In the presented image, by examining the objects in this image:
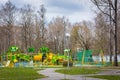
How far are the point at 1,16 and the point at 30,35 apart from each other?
1209 centimetres

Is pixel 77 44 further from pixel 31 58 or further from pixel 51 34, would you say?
pixel 31 58

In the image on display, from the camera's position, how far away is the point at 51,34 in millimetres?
90375

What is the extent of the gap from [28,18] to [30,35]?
259 inches

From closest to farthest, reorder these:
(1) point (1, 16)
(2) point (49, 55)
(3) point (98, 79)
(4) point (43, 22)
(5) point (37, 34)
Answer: (3) point (98, 79) → (2) point (49, 55) → (1) point (1, 16) → (4) point (43, 22) → (5) point (37, 34)

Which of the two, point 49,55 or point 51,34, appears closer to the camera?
point 49,55

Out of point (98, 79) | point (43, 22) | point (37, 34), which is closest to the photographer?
point (98, 79)

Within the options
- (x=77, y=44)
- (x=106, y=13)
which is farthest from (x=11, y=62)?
(x=77, y=44)

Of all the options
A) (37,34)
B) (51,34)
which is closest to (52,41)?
(51,34)

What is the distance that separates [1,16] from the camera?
2901 inches

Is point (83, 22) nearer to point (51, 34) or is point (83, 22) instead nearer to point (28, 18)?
point (51, 34)

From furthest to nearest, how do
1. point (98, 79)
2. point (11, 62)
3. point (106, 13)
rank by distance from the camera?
point (11, 62) → point (106, 13) → point (98, 79)

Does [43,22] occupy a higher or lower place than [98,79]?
higher

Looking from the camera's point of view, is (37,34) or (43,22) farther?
(37,34)

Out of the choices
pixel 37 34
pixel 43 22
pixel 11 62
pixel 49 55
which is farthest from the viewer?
pixel 37 34
